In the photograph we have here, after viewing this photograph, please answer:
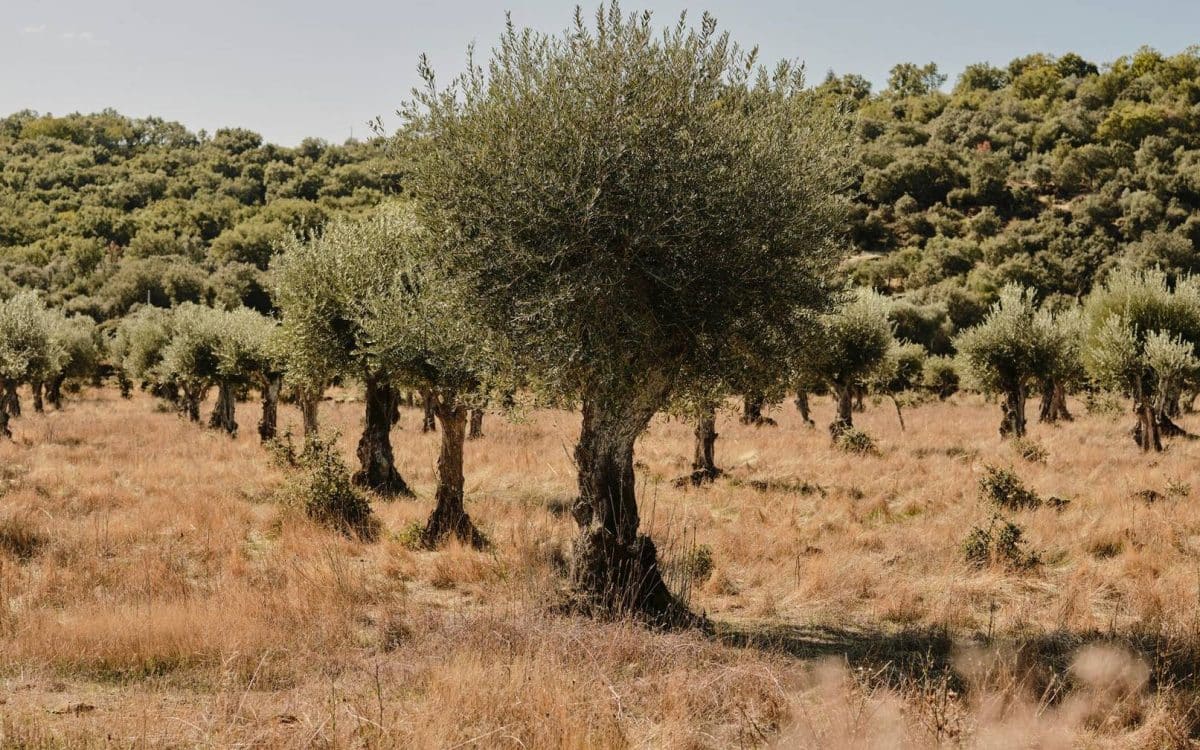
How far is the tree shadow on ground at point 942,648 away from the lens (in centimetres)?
799

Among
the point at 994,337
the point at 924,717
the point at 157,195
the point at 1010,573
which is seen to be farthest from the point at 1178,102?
the point at 157,195

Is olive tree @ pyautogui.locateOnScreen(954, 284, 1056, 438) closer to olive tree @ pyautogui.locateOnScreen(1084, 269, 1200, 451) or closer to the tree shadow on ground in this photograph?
olive tree @ pyautogui.locateOnScreen(1084, 269, 1200, 451)

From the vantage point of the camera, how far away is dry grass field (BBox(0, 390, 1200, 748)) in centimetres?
614

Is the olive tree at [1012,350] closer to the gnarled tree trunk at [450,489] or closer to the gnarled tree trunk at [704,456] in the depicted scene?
the gnarled tree trunk at [704,456]

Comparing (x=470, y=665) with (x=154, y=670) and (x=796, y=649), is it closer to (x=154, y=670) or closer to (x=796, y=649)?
(x=154, y=670)

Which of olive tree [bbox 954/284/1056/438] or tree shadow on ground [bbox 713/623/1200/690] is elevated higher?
olive tree [bbox 954/284/1056/438]

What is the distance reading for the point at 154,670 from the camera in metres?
7.54

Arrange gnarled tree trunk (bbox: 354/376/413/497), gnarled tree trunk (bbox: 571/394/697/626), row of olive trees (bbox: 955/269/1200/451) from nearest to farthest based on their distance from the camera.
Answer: gnarled tree trunk (bbox: 571/394/697/626) < gnarled tree trunk (bbox: 354/376/413/497) < row of olive trees (bbox: 955/269/1200/451)

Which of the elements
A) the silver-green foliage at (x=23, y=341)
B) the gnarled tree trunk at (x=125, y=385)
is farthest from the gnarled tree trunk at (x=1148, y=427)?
the gnarled tree trunk at (x=125, y=385)

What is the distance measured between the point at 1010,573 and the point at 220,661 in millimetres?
11879

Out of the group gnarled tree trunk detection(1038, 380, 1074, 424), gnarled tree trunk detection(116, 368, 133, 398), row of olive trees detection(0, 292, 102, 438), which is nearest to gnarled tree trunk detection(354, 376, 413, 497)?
row of olive trees detection(0, 292, 102, 438)

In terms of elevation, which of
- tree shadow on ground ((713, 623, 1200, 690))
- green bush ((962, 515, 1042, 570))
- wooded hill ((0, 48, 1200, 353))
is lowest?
tree shadow on ground ((713, 623, 1200, 690))

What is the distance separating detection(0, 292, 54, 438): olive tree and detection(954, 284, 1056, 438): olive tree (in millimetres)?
41336

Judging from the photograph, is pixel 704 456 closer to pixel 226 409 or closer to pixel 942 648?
pixel 942 648
